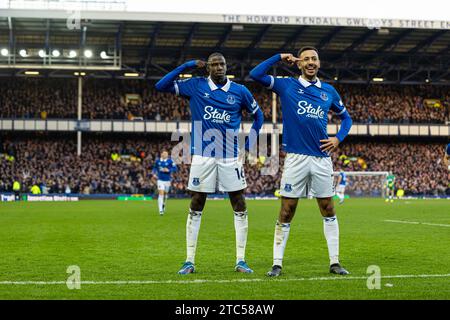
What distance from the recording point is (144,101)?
5553 cm

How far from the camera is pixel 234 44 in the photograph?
49.9 meters

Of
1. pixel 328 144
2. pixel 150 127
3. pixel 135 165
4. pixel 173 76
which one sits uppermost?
pixel 150 127

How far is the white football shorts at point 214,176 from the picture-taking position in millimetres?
8047

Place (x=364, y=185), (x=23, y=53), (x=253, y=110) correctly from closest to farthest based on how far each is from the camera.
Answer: (x=253, y=110)
(x=23, y=53)
(x=364, y=185)

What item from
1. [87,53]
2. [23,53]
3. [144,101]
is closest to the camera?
[23,53]

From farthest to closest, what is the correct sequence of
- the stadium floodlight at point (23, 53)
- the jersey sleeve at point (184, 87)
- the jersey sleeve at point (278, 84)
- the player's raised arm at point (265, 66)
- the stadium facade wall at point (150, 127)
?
the stadium facade wall at point (150, 127) < the stadium floodlight at point (23, 53) < the jersey sleeve at point (184, 87) < the jersey sleeve at point (278, 84) < the player's raised arm at point (265, 66)

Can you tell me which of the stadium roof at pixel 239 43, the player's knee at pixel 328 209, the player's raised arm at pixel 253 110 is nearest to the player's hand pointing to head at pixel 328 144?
the player's knee at pixel 328 209

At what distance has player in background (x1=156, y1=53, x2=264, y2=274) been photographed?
8.07 meters

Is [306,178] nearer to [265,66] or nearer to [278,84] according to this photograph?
[278,84]

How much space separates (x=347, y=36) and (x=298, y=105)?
42.2 meters

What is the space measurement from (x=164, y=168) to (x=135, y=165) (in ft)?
92.9

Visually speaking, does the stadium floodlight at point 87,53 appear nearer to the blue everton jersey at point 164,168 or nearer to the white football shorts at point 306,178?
the blue everton jersey at point 164,168

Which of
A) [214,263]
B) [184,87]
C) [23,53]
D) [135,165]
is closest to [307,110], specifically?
[184,87]
